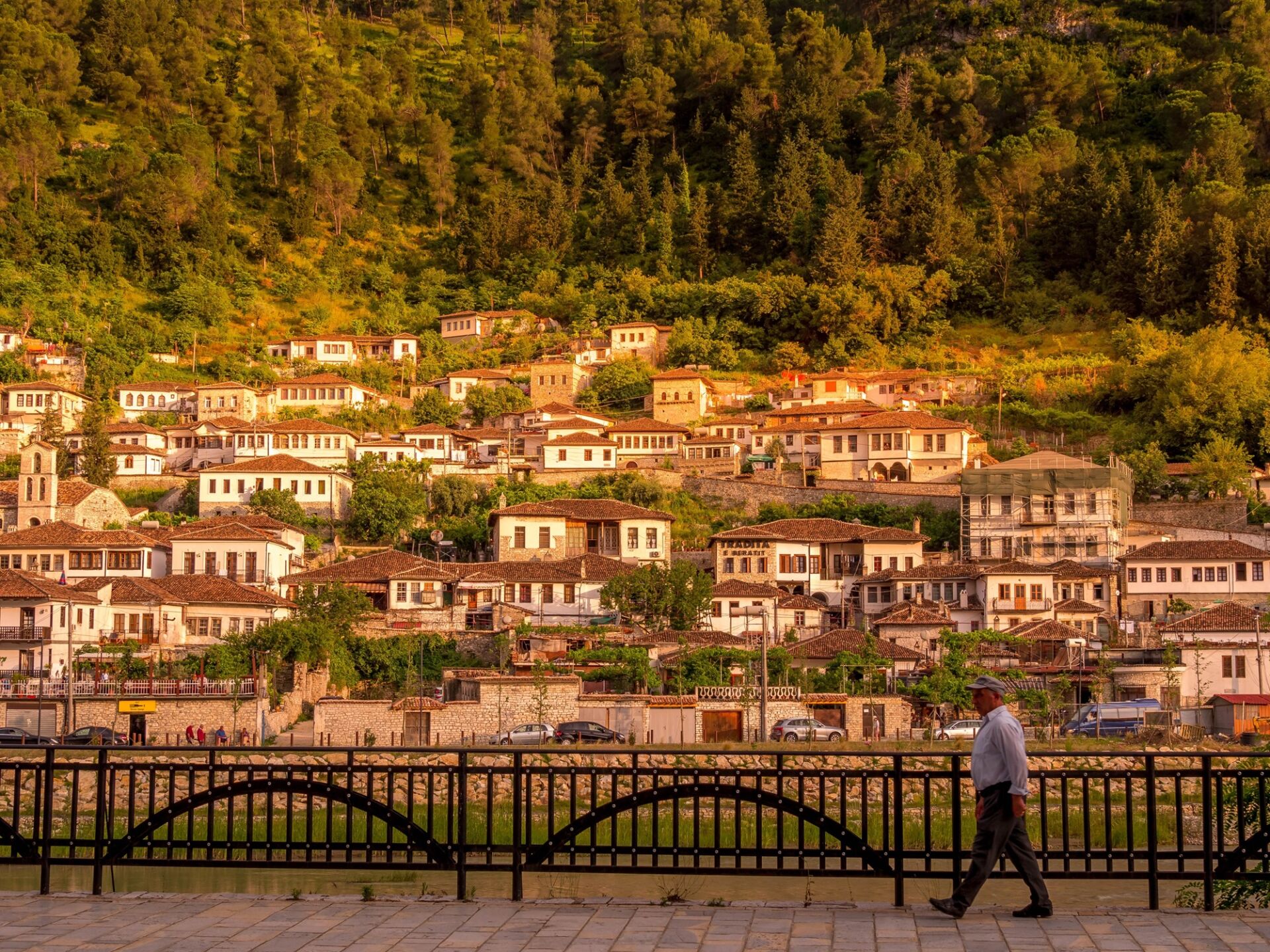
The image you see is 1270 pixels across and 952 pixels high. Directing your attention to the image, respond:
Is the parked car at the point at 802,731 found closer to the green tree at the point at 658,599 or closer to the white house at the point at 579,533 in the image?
the green tree at the point at 658,599

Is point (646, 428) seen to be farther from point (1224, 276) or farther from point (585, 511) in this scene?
point (1224, 276)

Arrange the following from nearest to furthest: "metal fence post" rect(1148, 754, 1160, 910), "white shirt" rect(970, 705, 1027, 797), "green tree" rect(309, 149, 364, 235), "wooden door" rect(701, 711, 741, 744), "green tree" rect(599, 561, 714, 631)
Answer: "white shirt" rect(970, 705, 1027, 797), "metal fence post" rect(1148, 754, 1160, 910), "wooden door" rect(701, 711, 741, 744), "green tree" rect(599, 561, 714, 631), "green tree" rect(309, 149, 364, 235)

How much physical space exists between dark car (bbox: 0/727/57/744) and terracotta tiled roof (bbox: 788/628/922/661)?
20601mm

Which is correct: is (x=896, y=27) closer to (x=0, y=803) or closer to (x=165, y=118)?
(x=165, y=118)

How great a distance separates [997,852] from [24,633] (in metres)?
38.1

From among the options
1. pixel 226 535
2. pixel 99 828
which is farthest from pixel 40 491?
pixel 99 828

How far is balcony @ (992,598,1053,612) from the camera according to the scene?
4744cm

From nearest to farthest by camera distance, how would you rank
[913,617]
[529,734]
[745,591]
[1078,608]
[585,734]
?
[529,734] → [585,734] → [913,617] → [1078,608] → [745,591]

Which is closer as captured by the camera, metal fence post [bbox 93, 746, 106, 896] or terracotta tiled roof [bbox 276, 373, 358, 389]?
metal fence post [bbox 93, 746, 106, 896]

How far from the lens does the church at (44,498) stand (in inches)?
2212

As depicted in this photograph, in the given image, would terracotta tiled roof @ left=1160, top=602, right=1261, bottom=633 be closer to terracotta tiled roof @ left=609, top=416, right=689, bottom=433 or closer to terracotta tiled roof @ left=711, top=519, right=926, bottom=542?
terracotta tiled roof @ left=711, top=519, right=926, bottom=542

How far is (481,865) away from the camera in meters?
10.4

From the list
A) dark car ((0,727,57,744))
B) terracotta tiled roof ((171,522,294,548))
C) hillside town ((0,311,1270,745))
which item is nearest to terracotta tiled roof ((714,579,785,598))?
hillside town ((0,311,1270,745))

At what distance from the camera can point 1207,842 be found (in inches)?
385
